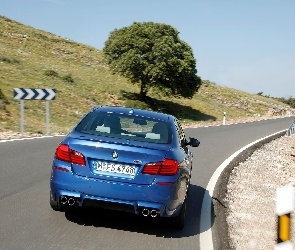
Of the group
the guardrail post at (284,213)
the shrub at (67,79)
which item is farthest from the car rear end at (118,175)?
the shrub at (67,79)

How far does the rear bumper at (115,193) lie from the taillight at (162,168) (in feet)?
0.52

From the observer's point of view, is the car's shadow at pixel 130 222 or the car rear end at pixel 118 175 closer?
the car rear end at pixel 118 175

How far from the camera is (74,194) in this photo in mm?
6070

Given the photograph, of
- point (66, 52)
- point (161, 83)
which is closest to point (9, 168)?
point (161, 83)

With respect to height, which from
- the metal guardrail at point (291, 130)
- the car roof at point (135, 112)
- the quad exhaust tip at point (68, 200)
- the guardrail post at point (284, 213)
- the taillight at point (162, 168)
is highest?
the car roof at point (135, 112)

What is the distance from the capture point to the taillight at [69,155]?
608cm

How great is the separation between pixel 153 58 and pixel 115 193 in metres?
41.4

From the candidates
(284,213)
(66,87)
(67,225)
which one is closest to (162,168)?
(67,225)

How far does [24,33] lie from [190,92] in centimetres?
3750

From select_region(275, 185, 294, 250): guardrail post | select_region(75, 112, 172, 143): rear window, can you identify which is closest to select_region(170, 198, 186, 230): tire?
select_region(75, 112, 172, 143): rear window

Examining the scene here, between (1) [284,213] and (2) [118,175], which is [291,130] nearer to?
(2) [118,175]

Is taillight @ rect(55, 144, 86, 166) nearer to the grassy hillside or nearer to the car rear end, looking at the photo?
the car rear end

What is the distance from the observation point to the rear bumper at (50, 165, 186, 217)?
5973 mm

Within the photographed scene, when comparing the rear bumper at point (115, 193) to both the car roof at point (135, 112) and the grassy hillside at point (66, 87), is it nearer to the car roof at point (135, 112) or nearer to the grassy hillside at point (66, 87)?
the car roof at point (135, 112)
